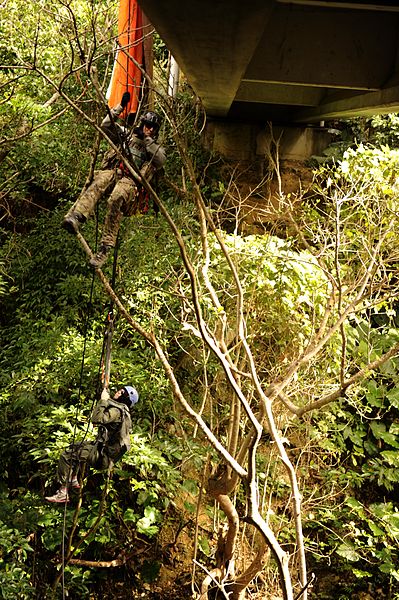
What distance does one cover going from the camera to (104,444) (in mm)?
4906

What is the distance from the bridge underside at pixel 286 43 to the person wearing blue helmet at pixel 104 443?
2.21 metres

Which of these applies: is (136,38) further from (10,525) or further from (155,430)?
(10,525)

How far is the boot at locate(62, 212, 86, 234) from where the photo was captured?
476 cm

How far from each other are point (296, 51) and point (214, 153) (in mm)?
5727

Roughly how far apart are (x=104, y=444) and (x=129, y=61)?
3.65 metres

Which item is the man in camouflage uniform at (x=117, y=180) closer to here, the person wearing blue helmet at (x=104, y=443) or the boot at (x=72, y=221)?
the boot at (x=72, y=221)

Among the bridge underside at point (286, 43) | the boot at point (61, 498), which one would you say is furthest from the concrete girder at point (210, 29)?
the boot at point (61, 498)

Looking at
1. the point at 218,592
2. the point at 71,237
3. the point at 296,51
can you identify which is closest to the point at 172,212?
the point at 71,237

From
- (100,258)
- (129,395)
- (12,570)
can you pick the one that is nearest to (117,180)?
(100,258)

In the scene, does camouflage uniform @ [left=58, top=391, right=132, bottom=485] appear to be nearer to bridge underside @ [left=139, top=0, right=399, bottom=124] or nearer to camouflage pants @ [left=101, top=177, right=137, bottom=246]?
camouflage pants @ [left=101, top=177, right=137, bottom=246]

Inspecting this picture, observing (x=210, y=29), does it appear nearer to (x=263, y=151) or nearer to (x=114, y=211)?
(x=114, y=211)

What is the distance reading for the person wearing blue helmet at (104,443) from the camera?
15.4 ft

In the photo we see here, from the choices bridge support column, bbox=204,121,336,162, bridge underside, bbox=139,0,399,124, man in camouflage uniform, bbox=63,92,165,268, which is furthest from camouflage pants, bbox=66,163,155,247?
bridge support column, bbox=204,121,336,162

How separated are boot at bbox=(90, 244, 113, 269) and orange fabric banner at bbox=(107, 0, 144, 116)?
157cm
